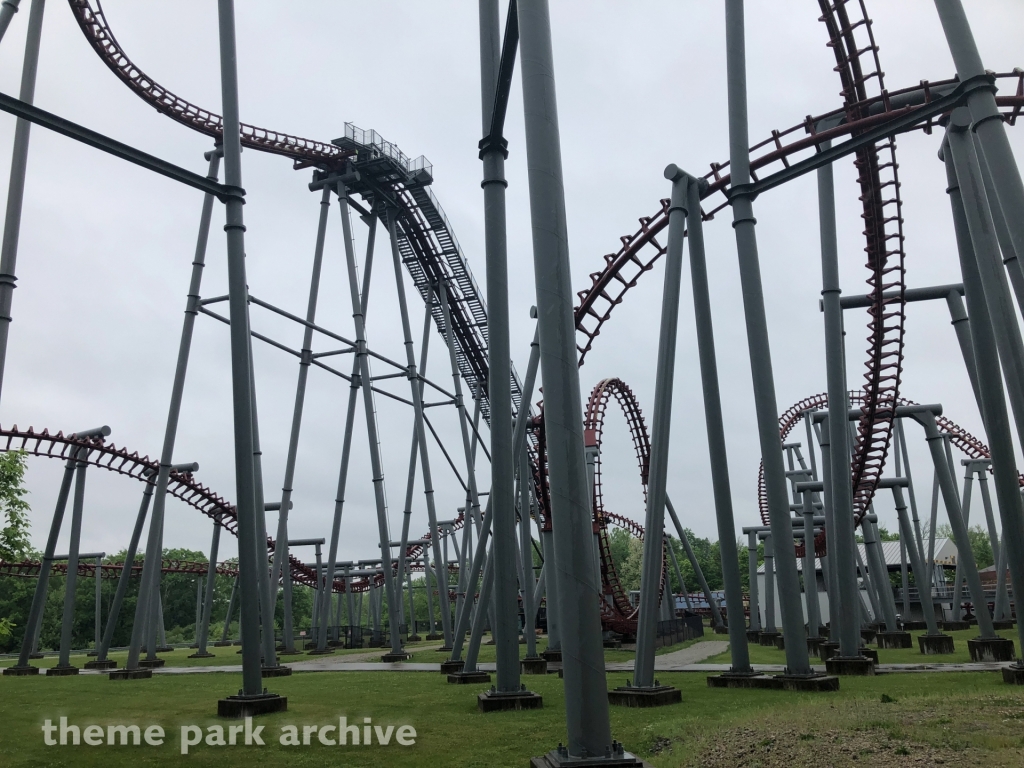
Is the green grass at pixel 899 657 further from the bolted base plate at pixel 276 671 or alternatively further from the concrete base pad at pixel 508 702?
the bolted base plate at pixel 276 671

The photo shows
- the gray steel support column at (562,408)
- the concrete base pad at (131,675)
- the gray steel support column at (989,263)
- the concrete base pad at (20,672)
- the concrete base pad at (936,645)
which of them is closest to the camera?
the gray steel support column at (562,408)

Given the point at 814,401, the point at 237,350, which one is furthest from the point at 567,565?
the point at 814,401

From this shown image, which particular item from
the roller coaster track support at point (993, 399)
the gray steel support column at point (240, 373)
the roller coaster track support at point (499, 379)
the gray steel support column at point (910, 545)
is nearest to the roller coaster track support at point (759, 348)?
the roller coaster track support at point (993, 399)

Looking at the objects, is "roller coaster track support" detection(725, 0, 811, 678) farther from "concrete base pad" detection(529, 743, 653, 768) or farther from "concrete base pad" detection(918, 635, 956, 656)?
"concrete base pad" detection(918, 635, 956, 656)

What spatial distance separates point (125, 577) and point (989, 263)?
18.3 m

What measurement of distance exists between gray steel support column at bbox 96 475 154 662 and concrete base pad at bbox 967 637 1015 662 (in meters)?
16.4

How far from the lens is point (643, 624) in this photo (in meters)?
8.65

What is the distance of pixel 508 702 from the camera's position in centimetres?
820

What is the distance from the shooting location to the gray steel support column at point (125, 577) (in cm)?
1838

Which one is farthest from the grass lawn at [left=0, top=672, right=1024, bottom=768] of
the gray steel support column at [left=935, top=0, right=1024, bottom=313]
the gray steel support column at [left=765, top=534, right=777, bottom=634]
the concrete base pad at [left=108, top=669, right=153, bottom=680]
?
the gray steel support column at [left=765, top=534, right=777, bottom=634]

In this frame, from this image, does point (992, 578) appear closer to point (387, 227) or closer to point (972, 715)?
point (387, 227)

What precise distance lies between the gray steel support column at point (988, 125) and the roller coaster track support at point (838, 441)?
16.2 ft

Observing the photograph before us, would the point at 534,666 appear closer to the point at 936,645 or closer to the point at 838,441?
the point at 838,441

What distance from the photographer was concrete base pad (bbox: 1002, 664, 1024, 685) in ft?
27.3
